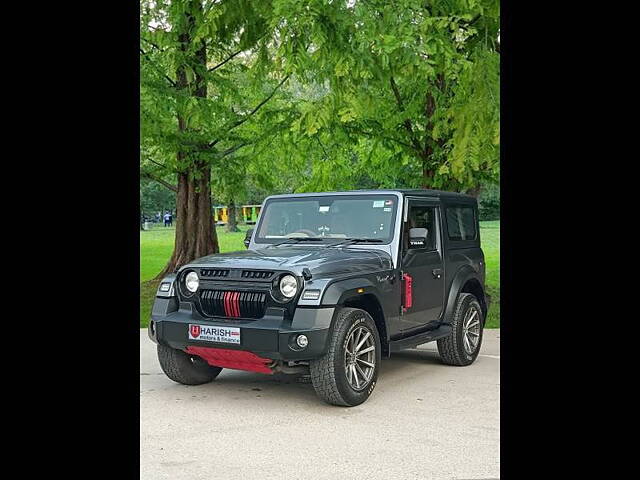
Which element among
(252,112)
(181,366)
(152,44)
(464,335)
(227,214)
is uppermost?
(152,44)

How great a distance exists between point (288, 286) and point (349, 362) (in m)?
0.87

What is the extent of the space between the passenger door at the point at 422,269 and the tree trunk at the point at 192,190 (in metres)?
6.46

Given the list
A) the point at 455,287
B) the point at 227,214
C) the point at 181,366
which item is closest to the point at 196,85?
the point at 227,214

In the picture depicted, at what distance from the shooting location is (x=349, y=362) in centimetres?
679

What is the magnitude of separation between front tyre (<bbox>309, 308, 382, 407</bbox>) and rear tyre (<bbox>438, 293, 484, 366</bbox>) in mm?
1804

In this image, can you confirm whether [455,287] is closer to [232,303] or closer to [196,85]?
[232,303]

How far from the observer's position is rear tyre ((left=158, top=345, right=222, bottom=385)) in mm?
7594

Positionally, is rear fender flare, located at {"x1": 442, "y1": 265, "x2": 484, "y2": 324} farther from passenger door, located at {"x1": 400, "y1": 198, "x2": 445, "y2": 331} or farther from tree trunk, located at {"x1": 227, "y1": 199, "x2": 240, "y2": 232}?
tree trunk, located at {"x1": 227, "y1": 199, "x2": 240, "y2": 232}

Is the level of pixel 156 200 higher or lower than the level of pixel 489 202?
higher

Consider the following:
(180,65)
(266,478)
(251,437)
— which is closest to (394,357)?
(251,437)
